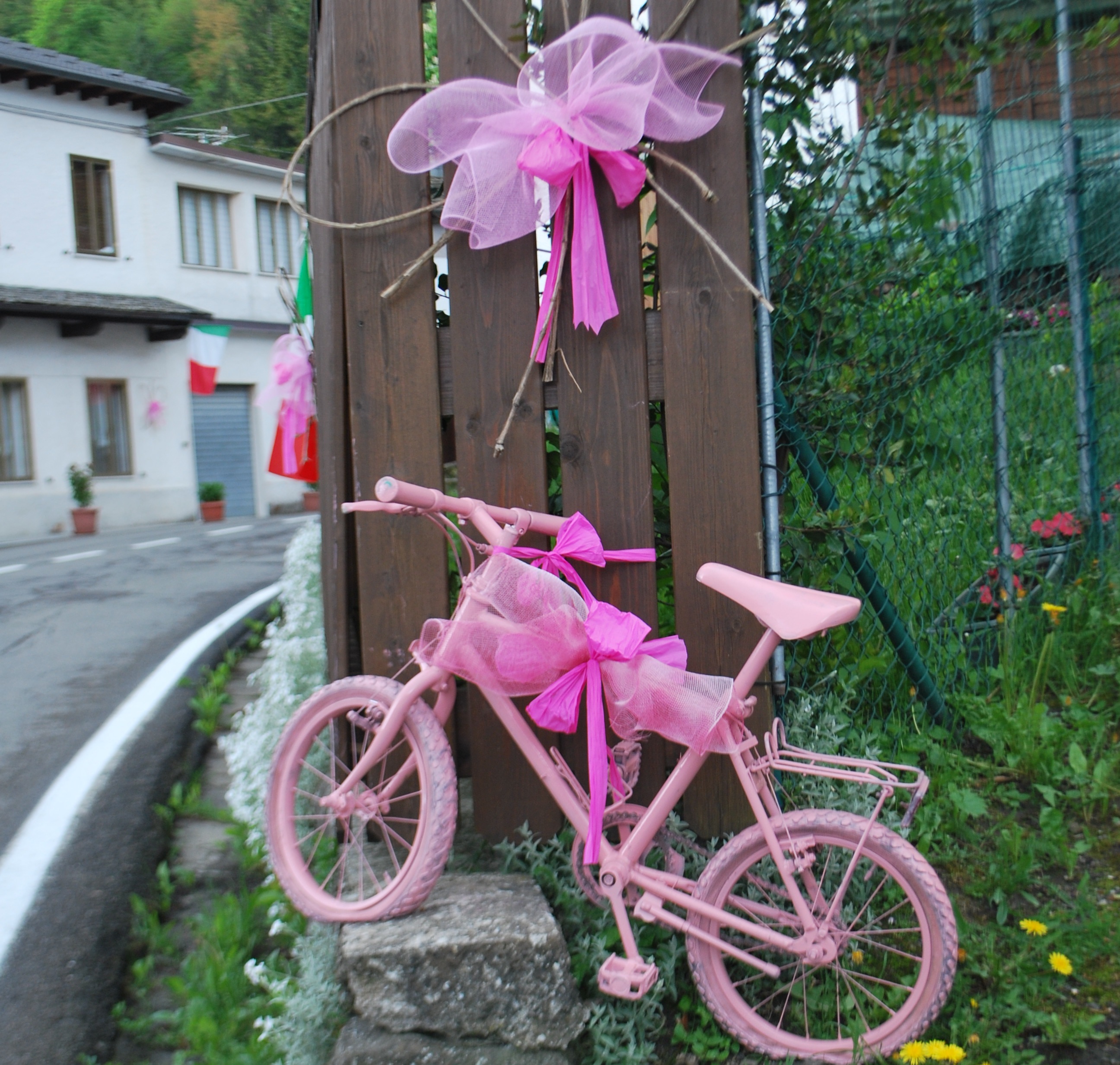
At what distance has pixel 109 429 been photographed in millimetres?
19406

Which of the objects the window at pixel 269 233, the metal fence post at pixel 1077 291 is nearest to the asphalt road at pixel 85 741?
the metal fence post at pixel 1077 291

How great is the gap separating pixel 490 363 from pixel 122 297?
62.2ft

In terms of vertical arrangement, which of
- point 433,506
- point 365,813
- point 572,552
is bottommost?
point 365,813

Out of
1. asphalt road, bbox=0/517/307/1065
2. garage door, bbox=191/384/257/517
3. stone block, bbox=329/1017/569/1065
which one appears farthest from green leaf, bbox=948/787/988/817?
garage door, bbox=191/384/257/517

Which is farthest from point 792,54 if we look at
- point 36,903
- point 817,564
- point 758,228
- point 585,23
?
point 36,903

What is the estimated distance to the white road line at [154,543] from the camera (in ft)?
40.2

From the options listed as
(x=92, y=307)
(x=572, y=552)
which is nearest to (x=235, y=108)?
(x=92, y=307)

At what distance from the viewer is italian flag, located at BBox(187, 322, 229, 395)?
17.3 meters

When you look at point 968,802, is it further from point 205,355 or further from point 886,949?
point 205,355

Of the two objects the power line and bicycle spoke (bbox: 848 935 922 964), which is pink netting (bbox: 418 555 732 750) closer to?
bicycle spoke (bbox: 848 935 922 964)

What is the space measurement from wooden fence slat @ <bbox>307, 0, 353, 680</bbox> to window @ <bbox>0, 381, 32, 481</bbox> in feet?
57.0

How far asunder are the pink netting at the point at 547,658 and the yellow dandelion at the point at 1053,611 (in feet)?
5.98

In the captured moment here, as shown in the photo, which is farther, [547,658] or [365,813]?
[365,813]

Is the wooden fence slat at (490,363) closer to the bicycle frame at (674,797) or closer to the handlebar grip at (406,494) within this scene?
the bicycle frame at (674,797)
